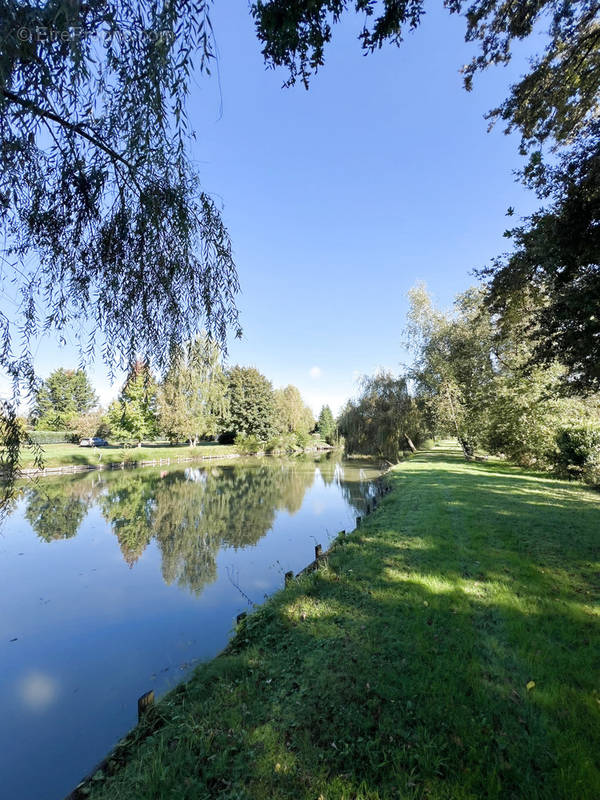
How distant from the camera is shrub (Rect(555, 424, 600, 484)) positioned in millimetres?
10641

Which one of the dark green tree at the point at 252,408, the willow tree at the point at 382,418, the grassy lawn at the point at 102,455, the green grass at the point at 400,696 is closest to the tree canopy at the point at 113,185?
the green grass at the point at 400,696

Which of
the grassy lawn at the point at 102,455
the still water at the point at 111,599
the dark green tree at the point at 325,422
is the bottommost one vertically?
the still water at the point at 111,599

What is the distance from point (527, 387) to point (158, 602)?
16242 millimetres

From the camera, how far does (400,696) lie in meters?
2.75

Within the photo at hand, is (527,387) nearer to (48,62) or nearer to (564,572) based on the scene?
(564,572)

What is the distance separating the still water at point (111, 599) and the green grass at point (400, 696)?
4.90ft

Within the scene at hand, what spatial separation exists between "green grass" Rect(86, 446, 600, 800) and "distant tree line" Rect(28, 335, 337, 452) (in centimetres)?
263

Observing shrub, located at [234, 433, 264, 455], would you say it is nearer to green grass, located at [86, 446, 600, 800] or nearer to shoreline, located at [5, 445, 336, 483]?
shoreline, located at [5, 445, 336, 483]

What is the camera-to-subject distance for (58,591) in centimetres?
715

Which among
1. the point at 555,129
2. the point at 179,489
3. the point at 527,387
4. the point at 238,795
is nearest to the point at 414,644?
the point at 238,795

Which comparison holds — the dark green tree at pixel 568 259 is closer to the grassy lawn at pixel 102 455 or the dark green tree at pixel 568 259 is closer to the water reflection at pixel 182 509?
the water reflection at pixel 182 509

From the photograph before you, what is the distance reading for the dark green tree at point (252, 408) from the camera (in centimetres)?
4397

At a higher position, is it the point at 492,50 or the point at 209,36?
the point at 492,50

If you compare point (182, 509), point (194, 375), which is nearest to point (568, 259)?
point (194, 375)
